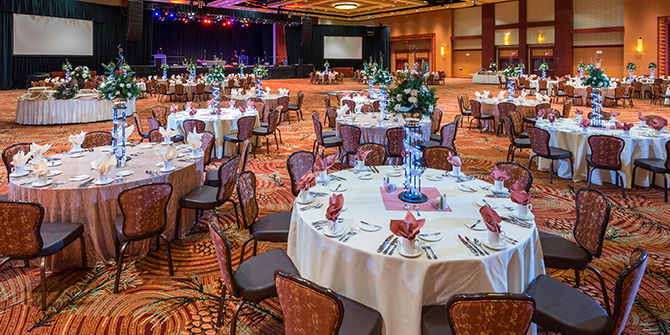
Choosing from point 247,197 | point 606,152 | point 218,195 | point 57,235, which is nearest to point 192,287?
point 247,197

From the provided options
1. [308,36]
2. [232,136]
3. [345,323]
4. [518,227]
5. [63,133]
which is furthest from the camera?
[308,36]

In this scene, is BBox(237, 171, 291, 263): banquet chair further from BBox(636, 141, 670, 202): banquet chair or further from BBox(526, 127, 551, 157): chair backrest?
BBox(636, 141, 670, 202): banquet chair

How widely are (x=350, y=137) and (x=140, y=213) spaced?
3.57m

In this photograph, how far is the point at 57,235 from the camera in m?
3.27

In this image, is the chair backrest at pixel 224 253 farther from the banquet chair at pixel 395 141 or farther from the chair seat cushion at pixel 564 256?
the banquet chair at pixel 395 141

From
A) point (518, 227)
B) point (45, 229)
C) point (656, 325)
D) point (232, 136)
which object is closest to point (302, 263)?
point (518, 227)

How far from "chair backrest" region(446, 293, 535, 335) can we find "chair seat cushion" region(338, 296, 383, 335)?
1.56 ft

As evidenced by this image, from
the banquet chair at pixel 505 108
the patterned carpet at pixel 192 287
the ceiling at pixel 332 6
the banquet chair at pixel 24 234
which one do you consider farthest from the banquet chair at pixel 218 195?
the ceiling at pixel 332 6

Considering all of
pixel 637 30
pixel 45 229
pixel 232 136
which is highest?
pixel 637 30

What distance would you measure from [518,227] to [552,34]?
25139mm

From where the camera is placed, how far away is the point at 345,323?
2156mm

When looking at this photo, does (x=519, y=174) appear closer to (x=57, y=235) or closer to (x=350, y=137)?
(x=350, y=137)

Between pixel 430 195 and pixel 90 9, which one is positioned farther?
pixel 90 9

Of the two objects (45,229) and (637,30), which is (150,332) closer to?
(45,229)
